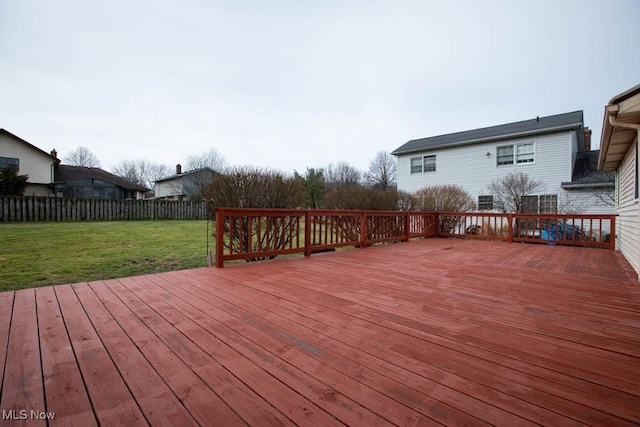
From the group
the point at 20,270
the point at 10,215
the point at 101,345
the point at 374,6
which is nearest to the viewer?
the point at 101,345

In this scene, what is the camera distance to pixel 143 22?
6.48 m

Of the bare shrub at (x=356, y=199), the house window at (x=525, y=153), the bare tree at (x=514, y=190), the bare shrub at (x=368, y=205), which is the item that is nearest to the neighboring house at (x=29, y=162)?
the bare shrub at (x=356, y=199)

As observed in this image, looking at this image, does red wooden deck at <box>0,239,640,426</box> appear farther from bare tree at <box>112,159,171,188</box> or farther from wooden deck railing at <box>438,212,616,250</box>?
bare tree at <box>112,159,171,188</box>

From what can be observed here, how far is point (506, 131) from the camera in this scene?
37.8 ft

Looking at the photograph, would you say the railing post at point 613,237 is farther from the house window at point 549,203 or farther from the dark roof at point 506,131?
the dark roof at point 506,131

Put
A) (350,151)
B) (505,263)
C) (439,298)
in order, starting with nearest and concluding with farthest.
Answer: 1. (439,298)
2. (505,263)
3. (350,151)

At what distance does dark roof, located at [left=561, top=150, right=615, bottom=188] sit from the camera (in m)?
9.23

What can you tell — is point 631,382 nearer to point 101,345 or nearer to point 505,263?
point 101,345

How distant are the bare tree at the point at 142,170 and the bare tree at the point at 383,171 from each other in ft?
88.7

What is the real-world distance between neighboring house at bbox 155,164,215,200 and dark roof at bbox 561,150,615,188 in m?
19.5

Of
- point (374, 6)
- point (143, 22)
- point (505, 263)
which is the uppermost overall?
point (374, 6)

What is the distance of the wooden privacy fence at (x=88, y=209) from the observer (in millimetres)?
9461

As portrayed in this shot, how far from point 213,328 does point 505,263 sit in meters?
4.41

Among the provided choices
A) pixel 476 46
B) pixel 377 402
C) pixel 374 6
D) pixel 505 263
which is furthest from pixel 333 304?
pixel 476 46
